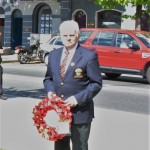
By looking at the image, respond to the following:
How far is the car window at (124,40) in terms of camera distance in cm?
1605

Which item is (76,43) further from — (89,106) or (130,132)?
(130,132)

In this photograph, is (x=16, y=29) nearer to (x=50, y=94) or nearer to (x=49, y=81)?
(x=49, y=81)

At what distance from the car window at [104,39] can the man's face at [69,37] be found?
1218 centimetres

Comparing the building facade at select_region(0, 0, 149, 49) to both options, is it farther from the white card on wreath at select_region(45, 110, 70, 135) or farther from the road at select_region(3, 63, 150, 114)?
the white card on wreath at select_region(45, 110, 70, 135)

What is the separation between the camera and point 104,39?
1672 centimetres

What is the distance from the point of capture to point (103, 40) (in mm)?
16734

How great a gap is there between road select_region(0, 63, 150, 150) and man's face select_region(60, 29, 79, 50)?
2624mm

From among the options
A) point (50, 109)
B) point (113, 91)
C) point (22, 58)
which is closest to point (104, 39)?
point (113, 91)

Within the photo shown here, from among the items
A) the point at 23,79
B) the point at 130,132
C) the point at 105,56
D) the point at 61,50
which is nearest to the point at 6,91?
the point at 23,79

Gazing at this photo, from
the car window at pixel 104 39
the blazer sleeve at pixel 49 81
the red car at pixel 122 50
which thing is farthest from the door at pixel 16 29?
the blazer sleeve at pixel 49 81

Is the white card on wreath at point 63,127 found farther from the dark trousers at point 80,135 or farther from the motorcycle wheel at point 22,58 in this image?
the motorcycle wheel at point 22,58

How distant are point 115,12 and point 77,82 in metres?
24.7

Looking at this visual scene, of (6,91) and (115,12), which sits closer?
(6,91)

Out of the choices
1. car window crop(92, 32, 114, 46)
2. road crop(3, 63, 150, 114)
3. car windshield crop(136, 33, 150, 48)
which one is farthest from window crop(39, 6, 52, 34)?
car windshield crop(136, 33, 150, 48)
